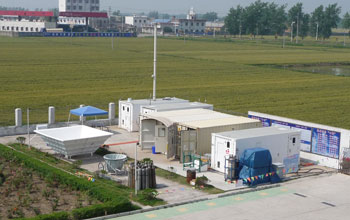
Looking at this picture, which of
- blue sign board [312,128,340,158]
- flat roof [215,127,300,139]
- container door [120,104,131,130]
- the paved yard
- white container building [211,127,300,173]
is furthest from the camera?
container door [120,104,131,130]

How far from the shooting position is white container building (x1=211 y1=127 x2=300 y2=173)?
24.1 meters

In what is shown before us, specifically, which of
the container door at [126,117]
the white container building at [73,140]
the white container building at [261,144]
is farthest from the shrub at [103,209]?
the container door at [126,117]

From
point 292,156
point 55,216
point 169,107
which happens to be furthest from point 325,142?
point 55,216

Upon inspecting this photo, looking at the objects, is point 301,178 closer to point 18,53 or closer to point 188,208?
point 188,208

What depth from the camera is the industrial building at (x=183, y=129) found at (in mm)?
26750

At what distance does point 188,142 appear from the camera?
26.7 m

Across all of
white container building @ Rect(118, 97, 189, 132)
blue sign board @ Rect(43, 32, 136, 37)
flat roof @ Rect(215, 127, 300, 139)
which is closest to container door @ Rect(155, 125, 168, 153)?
flat roof @ Rect(215, 127, 300, 139)

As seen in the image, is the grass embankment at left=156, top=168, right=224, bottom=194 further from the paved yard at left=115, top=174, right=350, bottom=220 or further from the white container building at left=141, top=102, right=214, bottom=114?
the white container building at left=141, top=102, right=214, bottom=114

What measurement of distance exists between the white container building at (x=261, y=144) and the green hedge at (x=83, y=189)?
5.29m

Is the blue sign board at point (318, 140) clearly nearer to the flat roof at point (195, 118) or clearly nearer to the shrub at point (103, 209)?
the flat roof at point (195, 118)

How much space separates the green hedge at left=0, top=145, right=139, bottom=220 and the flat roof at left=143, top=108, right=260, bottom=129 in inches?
→ 260

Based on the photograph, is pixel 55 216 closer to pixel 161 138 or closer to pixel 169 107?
pixel 161 138

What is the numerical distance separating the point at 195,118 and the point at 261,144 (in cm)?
562

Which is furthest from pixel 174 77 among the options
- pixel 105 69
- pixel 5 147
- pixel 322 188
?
pixel 322 188
